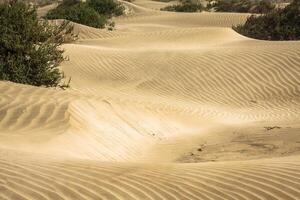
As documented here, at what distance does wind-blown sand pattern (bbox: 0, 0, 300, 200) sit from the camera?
5.52 m

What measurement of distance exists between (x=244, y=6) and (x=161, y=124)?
1293 inches

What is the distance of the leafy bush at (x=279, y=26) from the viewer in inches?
985

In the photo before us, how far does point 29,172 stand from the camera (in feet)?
18.9

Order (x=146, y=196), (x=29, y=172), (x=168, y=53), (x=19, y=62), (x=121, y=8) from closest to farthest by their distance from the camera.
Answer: (x=146, y=196)
(x=29, y=172)
(x=19, y=62)
(x=168, y=53)
(x=121, y=8)

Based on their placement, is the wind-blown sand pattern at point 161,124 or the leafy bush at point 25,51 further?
the leafy bush at point 25,51

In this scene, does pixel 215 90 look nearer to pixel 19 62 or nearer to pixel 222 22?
pixel 19 62

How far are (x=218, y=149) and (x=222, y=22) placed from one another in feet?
83.3

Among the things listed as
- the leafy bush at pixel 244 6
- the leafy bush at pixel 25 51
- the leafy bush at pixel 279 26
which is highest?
the leafy bush at pixel 25 51

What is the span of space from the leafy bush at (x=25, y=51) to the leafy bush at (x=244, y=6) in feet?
82.8

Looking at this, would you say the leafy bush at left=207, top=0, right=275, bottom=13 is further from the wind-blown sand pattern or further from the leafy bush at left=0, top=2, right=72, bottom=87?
the leafy bush at left=0, top=2, right=72, bottom=87

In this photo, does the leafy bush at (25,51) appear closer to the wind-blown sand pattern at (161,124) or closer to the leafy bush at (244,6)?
the wind-blown sand pattern at (161,124)

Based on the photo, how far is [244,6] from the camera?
140 ft

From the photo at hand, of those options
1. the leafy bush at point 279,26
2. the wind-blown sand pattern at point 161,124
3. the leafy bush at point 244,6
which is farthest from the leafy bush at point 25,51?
the leafy bush at point 244,6

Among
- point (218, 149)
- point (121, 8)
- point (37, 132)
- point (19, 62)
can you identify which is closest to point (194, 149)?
point (218, 149)
